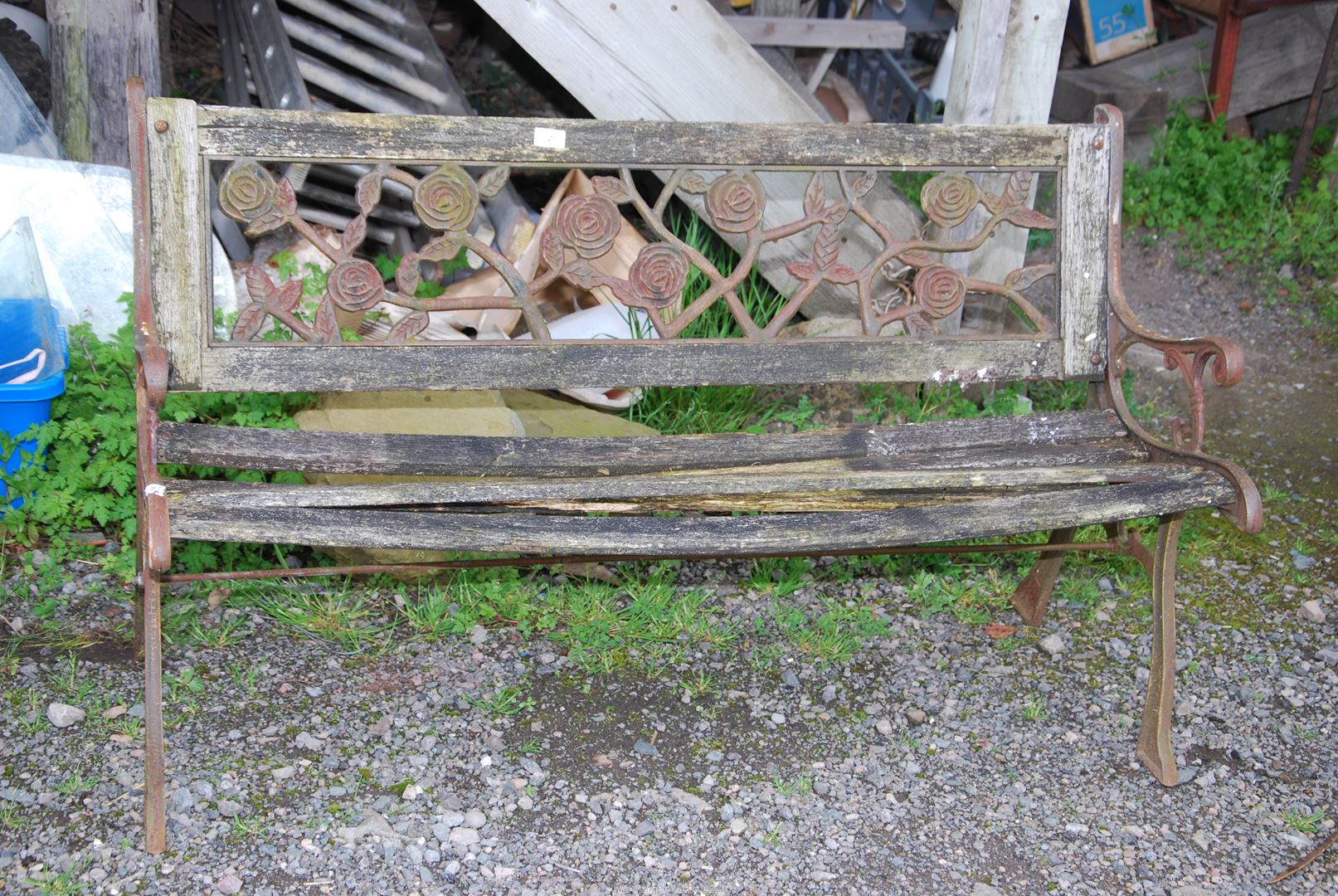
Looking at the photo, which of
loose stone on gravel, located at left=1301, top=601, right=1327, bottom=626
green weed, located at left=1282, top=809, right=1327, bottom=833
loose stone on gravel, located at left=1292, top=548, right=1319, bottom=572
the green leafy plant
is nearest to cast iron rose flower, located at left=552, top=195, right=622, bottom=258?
green weed, located at left=1282, top=809, right=1327, bottom=833

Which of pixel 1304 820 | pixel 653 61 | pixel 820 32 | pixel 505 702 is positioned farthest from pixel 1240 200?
pixel 505 702

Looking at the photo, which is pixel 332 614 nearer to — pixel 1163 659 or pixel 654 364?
pixel 654 364

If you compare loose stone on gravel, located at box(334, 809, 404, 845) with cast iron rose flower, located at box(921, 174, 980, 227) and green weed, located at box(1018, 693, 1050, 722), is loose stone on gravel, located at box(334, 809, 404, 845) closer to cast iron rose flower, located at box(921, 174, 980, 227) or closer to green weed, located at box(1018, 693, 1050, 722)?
green weed, located at box(1018, 693, 1050, 722)

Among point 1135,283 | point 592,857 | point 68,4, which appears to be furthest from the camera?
point 1135,283

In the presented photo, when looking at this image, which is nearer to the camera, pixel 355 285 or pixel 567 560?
pixel 355 285

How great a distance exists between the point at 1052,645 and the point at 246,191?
7.15 feet

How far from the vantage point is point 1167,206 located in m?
5.36

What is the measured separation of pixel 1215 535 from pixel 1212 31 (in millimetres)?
3445

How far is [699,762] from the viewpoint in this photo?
2.52 metres

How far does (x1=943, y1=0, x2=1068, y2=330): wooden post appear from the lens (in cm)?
346

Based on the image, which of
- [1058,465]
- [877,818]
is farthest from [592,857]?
[1058,465]

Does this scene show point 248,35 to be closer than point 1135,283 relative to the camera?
Yes

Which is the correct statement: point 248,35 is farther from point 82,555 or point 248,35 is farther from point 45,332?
point 82,555

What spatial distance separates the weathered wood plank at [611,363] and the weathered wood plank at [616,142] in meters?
0.36
